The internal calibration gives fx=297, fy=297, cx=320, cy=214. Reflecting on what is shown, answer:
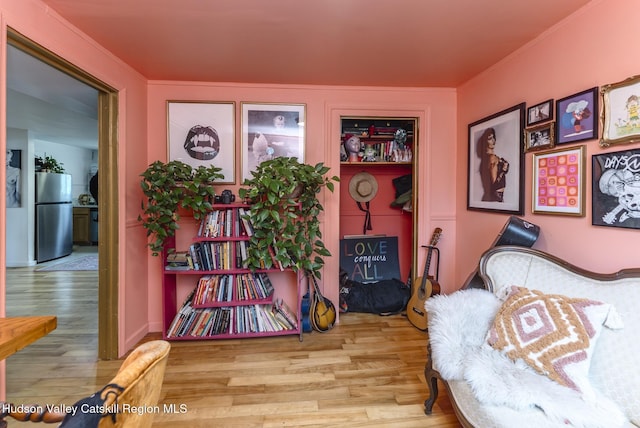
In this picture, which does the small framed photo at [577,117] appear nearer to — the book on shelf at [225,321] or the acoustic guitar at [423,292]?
the acoustic guitar at [423,292]

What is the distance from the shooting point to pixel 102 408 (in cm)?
56

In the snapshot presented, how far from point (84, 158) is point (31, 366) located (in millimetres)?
6326

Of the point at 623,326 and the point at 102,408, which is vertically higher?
the point at 102,408

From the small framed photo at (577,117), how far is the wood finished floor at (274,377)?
1.70m

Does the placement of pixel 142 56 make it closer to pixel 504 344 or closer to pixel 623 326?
pixel 504 344

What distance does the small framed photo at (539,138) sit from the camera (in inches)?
71.8

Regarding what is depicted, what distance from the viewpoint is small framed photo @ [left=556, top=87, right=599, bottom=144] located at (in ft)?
5.13

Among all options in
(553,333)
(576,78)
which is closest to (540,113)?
(576,78)

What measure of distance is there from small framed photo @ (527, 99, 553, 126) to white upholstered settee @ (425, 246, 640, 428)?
0.88 meters

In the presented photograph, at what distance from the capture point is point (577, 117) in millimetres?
1646

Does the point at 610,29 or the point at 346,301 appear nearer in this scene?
the point at 610,29

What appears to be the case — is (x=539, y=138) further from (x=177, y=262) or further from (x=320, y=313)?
(x=177, y=262)

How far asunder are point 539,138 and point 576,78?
368mm

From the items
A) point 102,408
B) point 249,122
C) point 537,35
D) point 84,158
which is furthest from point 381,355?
point 84,158
